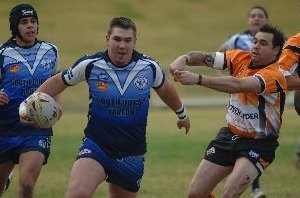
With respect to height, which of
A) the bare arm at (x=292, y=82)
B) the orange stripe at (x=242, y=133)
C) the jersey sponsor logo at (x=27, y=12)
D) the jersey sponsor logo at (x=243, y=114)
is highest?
the jersey sponsor logo at (x=27, y=12)

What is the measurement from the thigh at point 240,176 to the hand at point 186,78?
119 centimetres

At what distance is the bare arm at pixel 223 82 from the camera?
9430 millimetres

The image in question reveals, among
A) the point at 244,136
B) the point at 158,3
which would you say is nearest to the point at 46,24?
the point at 158,3

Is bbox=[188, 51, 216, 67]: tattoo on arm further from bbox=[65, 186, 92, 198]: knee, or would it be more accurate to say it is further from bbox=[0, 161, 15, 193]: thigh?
bbox=[0, 161, 15, 193]: thigh

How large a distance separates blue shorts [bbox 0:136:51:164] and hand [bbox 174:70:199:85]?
2210 millimetres

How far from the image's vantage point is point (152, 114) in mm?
27406

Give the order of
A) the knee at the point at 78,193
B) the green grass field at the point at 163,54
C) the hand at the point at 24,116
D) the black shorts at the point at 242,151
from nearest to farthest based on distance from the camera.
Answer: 1. the knee at the point at 78,193
2. the hand at the point at 24,116
3. the black shorts at the point at 242,151
4. the green grass field at the point at 163,54

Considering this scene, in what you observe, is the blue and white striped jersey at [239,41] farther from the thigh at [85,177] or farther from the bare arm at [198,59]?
the thigh at [85,177]

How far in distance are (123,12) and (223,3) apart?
21.3 ft

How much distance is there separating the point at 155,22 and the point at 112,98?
3932 cm

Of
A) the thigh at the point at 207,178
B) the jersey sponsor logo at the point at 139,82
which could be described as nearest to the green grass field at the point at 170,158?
the thigh at the point at 207,178

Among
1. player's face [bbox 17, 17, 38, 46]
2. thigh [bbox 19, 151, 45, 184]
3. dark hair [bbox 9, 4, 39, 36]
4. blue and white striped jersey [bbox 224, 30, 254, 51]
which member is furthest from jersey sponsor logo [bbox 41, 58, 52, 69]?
blue and white striped jersey [bbox 224, 30, 254, 51]

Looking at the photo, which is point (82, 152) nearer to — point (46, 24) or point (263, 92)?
point (263, 92)

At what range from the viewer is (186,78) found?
941 cm
